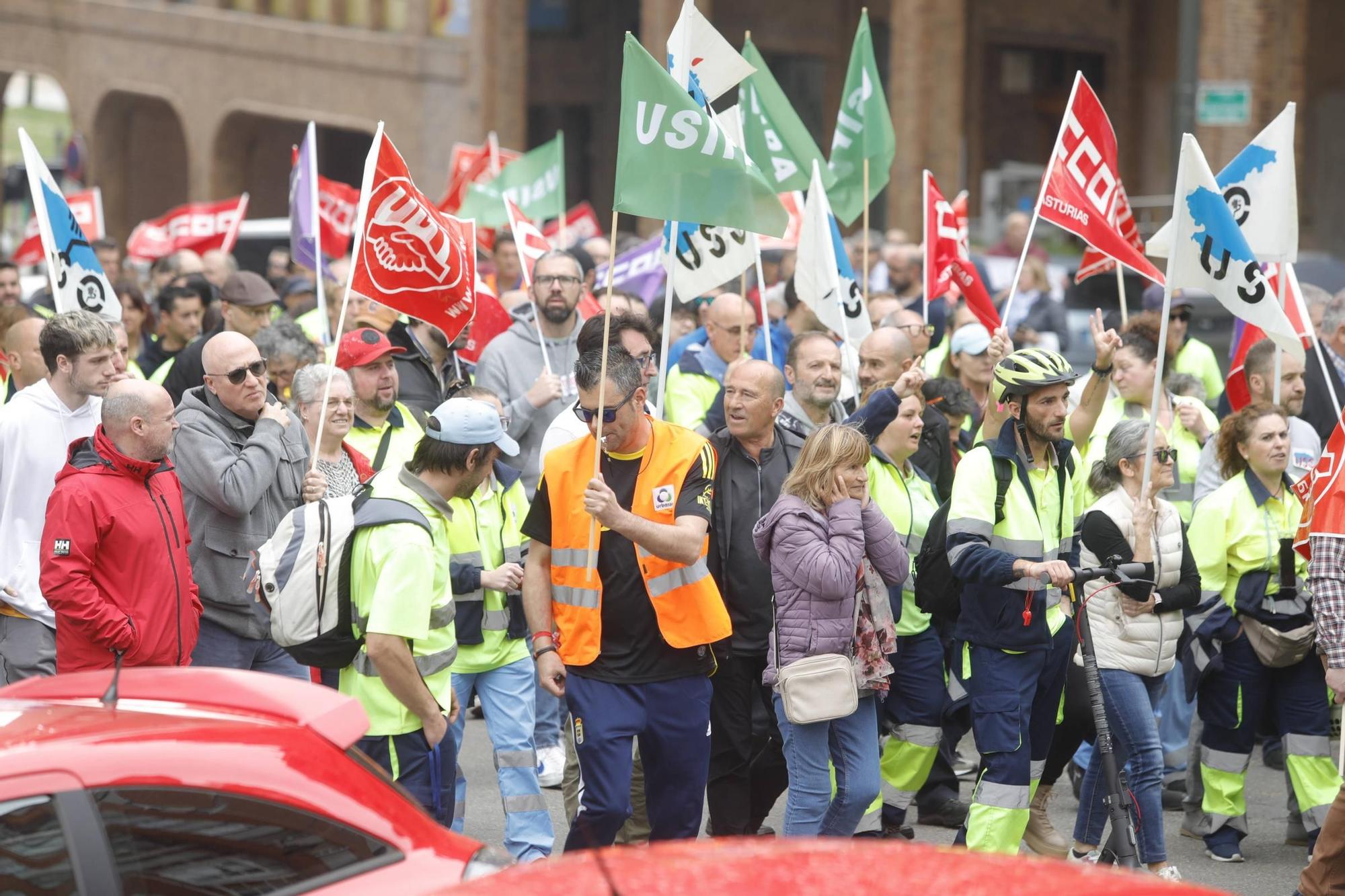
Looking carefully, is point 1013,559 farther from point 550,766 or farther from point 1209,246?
point 550,766

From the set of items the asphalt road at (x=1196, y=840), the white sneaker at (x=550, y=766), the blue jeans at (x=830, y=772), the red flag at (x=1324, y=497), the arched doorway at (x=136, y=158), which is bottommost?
the asphalt road at (x=1196, y=840)

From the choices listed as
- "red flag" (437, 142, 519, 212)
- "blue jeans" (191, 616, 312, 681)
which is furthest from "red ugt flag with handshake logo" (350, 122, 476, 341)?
"red flag" (437, 142, 519, 212)

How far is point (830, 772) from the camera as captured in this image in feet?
21.3

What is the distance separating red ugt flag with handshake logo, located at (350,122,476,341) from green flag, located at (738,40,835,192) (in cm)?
302

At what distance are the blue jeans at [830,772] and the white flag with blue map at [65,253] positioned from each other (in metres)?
4.17

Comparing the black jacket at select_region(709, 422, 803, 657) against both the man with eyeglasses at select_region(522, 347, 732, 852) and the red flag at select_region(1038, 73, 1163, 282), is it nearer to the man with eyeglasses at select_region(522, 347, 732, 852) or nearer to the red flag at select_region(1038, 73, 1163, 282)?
the man with eyeglasses at select_region(522, 347, 732, 852)

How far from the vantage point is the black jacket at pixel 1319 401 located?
10195mm

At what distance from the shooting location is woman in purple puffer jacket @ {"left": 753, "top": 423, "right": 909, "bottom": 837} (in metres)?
6.37

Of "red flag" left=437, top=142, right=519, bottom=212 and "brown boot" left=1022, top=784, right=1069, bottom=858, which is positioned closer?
"brown boot" left=1022, top=784, right=1069, bottom=858

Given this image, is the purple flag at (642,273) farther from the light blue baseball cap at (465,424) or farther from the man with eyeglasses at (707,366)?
the light blue baseball cap at (465,424)

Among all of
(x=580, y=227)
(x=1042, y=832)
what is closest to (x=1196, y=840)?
(x=1042, y=832)

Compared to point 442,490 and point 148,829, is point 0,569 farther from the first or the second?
point 148,829

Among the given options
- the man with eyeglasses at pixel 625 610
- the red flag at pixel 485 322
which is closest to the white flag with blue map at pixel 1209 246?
the man with eyeglasses at pixel 625 610

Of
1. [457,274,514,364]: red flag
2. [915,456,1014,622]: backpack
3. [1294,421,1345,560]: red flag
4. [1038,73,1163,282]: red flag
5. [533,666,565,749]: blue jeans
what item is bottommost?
[533,666,565,749]: blue jeans
